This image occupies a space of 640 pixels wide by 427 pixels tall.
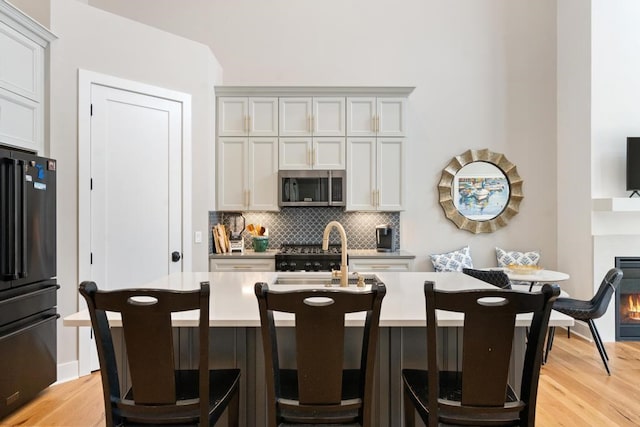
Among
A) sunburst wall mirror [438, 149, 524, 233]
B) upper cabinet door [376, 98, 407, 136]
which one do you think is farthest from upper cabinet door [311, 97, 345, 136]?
sunburst wall mirror [438, 149, 524, 233]

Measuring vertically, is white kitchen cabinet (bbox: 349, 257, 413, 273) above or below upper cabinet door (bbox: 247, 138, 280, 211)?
below

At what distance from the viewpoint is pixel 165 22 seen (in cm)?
476

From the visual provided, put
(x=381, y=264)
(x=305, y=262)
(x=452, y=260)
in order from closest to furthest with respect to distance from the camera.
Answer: (x=305, y=262), (x=381, y=264), (x=452, y=260)

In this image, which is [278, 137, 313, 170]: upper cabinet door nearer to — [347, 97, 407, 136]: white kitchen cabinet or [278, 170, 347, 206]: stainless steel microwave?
[278, 170, 347, 206]: stainless steel microwave

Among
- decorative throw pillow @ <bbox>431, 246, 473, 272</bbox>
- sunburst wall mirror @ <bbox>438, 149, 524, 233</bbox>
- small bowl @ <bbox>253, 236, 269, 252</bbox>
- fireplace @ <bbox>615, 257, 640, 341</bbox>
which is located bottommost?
fireplace @ <bbox>615, 257, 640, 341</bbox>

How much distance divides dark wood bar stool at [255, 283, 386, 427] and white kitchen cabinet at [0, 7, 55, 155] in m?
2.62

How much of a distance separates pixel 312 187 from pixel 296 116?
0.83m

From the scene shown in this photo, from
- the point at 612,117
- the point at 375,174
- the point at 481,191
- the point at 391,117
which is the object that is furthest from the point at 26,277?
the point at 612,117

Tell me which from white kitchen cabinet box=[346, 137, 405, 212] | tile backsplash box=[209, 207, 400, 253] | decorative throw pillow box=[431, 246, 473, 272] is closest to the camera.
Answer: white kitchen cabinet box=[346, 137, 405, 212]

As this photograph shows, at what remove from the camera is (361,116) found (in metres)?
4.32

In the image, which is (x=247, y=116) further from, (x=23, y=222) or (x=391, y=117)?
(x=23, y=222)

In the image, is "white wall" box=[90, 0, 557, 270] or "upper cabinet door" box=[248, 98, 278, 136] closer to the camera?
"upper cabinet door" box=[248, 98, 278, 136]

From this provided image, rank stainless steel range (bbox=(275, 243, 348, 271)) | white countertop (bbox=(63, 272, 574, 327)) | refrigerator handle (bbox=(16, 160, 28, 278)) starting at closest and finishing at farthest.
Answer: white countertop (bbox=(63, 272, 574, 327))
refrigerator handle (bbox=(16, 160, 28, 278))
stainless steel range (bbox=(275, 243, 348, 271))

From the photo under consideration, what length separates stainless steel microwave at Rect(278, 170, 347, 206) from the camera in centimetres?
430
